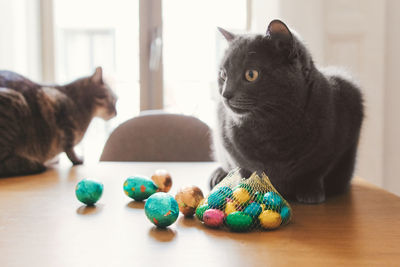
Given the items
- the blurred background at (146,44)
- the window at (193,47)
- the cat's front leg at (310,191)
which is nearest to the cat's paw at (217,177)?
the cat's front leg at (310,191)

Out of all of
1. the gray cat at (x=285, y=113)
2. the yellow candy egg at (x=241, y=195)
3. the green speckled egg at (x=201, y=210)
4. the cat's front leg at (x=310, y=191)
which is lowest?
the cat's front leg at (x=310, y=191)

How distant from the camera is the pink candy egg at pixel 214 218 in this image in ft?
2.08

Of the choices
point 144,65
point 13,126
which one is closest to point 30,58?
point 144,65

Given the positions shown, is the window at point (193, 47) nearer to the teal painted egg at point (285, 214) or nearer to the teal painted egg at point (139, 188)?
the teal painted egg at point (139, 188)

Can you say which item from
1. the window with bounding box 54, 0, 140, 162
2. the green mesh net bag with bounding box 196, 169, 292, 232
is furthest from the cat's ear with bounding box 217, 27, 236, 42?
the window with bounding box 54, 0, 140, 162

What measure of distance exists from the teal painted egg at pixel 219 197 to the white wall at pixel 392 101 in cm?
151

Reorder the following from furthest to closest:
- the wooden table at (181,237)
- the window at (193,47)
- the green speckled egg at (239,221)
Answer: the window at (193,47) < the green speckled egg at (239,221) < the wooden table at (181,237)

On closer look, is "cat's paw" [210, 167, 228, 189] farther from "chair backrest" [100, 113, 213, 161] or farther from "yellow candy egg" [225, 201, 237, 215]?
"chair backrest" [100, 113, 213, 161]

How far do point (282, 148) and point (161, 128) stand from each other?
3.00 ft

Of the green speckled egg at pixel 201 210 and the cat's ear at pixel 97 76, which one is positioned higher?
the cat's ear at pixel 97 76

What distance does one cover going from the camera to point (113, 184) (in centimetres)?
103

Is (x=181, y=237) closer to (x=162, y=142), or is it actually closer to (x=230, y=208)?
(x=230, y=208)

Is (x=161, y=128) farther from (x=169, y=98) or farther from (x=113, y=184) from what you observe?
(x=169, y=98)

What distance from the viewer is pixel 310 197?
0.81m
